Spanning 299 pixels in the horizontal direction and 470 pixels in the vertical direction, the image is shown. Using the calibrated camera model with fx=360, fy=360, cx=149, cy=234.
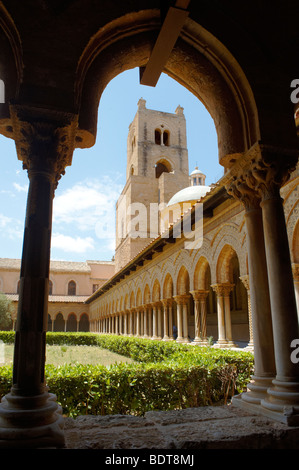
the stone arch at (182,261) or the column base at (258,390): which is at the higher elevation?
the stone arch at (182,261)

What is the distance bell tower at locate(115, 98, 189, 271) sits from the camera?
101 ft

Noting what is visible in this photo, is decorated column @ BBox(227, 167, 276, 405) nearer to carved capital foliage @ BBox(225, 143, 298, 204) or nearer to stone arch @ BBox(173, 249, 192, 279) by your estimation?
carved capital foliage @ BBox(225, 143, 298, 204)

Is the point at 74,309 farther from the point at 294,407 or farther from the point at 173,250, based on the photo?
the point at 294,407

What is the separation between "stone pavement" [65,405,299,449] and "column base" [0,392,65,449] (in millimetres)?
143

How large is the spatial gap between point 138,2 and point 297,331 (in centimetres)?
321

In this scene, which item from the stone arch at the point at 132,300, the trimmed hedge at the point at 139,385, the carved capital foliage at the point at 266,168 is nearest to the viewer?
the carved capital foliage at the point at 266,168

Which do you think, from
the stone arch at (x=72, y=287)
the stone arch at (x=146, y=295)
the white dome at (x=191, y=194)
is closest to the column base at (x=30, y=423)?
the stone arch at (x=146, y=295)

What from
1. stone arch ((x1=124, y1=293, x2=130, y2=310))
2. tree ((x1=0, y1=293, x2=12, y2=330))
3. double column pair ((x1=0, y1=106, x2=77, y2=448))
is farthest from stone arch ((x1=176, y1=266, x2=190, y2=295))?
tree ((x1=0, y1=293, x2=12, y2=330))

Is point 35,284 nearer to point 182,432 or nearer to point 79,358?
point 182,432

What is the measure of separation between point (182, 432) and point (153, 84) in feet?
10.2

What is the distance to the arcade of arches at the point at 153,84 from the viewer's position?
8.54 ft

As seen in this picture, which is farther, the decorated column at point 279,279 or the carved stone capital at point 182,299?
the carved stone capital at point 182,299

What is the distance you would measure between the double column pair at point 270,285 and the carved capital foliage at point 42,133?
70.2 inches

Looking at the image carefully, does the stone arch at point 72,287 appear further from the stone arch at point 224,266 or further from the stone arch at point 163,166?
the stone arch at point 224,266
